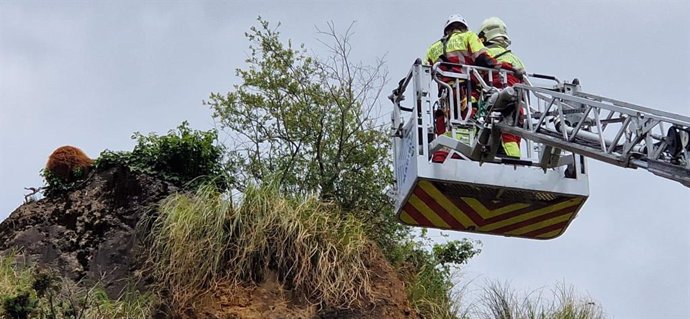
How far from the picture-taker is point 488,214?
37.2ft

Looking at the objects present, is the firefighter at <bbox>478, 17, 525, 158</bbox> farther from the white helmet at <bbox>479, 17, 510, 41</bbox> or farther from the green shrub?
the green shrub

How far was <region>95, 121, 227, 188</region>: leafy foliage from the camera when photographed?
1415 cm

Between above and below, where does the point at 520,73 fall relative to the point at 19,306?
above

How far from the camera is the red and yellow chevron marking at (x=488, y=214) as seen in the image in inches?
434

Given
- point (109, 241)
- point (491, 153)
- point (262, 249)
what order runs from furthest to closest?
point (109, 241), point (262, 249), point (491, 153)

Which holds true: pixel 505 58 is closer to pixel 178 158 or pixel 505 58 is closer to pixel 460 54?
pixel 460 54

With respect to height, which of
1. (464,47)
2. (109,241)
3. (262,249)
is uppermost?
(464,47)

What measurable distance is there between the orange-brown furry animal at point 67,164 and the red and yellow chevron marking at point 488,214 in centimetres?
510

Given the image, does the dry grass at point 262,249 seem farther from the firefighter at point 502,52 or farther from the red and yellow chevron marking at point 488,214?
the firefighter at point 502,52

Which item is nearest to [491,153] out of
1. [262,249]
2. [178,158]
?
[262,249]

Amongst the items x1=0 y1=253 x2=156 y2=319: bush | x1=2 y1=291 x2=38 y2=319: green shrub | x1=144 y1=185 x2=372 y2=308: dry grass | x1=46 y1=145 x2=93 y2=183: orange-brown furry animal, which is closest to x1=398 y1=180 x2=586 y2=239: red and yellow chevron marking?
x1=144 y1=185 x2=372 y2=308: dry grass

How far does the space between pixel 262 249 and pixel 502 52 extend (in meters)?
3.24

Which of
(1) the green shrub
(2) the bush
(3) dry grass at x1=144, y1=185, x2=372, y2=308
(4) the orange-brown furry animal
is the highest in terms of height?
(4) the orange-brown furry animal

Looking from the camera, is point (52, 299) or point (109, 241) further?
point (109, 241)
